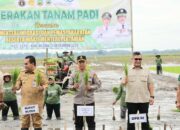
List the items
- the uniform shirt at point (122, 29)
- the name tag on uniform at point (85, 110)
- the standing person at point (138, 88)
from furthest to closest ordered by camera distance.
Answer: the uniform shirt at point (122, 29) → the standing person at point (138, 88) → the name tag on uniform at point (85, 110)

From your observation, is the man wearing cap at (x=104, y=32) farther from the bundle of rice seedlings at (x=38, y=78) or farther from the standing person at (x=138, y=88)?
the bundle of rice seedlings at (x=38, y=78)

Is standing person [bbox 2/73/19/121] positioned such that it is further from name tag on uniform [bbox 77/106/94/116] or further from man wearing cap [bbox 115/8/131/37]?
man wearing cap [bbox 115/8/131/37]

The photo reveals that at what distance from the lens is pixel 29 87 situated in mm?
10766

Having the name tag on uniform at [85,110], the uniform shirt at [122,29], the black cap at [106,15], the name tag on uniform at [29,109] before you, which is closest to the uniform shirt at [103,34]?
the uniform shirt at [122,29]

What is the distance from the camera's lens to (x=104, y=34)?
2580cm

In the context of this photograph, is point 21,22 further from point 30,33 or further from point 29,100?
point 29,100

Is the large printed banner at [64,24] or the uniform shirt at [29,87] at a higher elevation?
the large printed banner at [64,24]

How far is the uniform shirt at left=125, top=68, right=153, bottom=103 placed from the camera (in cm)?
1105

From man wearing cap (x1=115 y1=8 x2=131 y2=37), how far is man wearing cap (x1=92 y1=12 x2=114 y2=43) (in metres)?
0.31

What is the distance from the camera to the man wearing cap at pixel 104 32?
25750mm

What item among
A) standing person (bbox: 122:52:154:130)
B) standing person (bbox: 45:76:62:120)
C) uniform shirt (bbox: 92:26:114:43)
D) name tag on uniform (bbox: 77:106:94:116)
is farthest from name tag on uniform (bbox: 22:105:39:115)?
uniform shirt (bbox: 92:26:114:43)

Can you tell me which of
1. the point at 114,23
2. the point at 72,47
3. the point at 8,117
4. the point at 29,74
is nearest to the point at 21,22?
the point at 72,47

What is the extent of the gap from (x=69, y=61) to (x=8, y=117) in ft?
38.7

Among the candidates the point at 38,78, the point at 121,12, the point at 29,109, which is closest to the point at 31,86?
the point at 38,78
